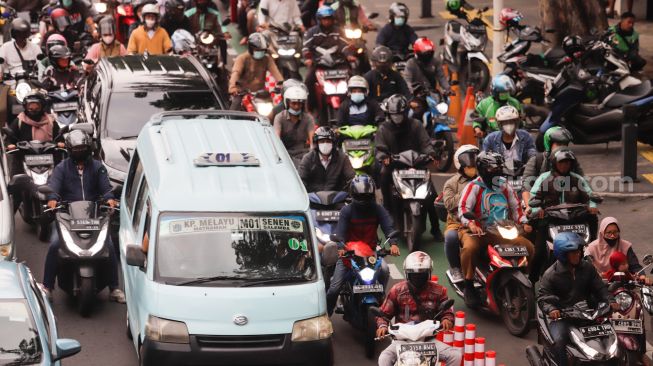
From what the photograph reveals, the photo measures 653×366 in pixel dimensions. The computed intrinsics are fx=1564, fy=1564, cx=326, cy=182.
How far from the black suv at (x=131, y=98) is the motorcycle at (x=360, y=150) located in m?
1.75

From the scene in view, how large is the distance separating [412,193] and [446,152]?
3550 mm

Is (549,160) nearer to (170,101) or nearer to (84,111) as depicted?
(170,101)

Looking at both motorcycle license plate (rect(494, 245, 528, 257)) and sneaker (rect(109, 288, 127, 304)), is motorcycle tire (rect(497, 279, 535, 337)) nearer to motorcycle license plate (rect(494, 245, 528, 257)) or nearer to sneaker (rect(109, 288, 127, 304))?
motorcycle license plate (rect(494, 245, 528, 257))

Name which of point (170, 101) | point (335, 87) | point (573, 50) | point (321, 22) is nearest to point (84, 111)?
point (170, 101)

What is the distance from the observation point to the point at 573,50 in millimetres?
24391

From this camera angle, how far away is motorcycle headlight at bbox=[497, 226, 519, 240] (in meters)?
16.5

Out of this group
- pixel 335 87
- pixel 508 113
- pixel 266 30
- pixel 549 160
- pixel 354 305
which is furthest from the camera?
pixel 266 30

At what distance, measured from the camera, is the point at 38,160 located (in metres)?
19.8

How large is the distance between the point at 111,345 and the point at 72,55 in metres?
10.7

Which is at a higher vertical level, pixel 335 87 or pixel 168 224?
pixel 168 224

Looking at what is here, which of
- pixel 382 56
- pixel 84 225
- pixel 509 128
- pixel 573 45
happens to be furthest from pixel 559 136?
pixel 573 45

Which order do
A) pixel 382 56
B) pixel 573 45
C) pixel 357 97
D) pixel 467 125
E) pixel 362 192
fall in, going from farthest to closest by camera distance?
pixel 573 45 < pixel 467 125 < pixel 382 56 < pixel 357 97 < pixel 362 192

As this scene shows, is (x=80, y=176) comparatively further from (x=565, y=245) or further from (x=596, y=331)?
(x=596, y=331)

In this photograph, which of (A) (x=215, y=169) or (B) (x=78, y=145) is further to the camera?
(B) (x=78, y=145)
